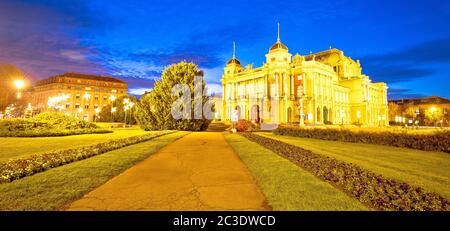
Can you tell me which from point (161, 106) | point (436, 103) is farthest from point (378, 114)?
point (161, 106)

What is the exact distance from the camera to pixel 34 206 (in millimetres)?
5176

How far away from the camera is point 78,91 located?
9938cm

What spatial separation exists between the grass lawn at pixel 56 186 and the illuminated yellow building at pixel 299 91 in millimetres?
Result: 54715

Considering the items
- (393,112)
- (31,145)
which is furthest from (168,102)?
(393,112)

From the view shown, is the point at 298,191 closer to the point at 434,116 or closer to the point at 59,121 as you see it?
the point at 59,121

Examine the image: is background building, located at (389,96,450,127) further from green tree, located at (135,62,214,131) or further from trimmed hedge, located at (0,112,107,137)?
trimmed hedge, located at (0,112,107,137)

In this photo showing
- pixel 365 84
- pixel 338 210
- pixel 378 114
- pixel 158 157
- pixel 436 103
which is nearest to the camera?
pixel 338 210

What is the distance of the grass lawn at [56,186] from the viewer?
5391 millimetres

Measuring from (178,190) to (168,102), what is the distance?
3006 cm

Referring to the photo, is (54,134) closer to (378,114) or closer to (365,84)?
(365,84)

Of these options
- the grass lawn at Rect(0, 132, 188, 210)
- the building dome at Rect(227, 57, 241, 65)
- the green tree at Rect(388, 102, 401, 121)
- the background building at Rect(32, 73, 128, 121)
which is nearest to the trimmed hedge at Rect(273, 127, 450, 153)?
the grass lawn at Rect(0, 132, 188, 210)

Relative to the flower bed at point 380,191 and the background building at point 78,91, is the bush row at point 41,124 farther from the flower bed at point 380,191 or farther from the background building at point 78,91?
the background building at point 78,91

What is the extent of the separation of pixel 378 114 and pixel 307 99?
46.9m
